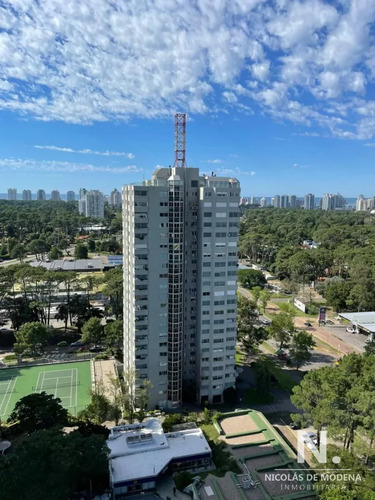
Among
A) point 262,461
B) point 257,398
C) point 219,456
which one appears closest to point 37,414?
point 219,456

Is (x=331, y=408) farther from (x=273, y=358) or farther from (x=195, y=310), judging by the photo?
(x=273, y=358)

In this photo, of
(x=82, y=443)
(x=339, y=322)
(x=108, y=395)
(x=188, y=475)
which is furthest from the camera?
(x=339, y=322)

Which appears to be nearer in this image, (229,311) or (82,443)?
(82,443)

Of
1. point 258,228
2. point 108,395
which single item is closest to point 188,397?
point 108,395

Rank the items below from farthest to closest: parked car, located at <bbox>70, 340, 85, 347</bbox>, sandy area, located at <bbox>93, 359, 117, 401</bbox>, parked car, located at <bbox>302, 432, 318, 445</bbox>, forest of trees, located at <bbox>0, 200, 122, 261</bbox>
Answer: forest of trees, located at <bbox>0, 200, 122, 261</bbox>, parked car, located at <bbox>70, 340, 85, 347</bbox>, sandy area, located at <bbox>93, 359, 117, 401</bbox>, parked car, located at <bbox>302, 432, 318, 445</bbox>

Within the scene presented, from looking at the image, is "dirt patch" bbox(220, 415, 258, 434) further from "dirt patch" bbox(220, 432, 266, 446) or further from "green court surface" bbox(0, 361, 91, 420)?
"green court surface" bbox(0, 361, 91, 420)

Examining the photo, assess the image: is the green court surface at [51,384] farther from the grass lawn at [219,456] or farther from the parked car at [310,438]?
the parked car at [310,438]

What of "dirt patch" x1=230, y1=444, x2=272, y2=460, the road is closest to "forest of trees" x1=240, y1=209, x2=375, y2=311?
the road
